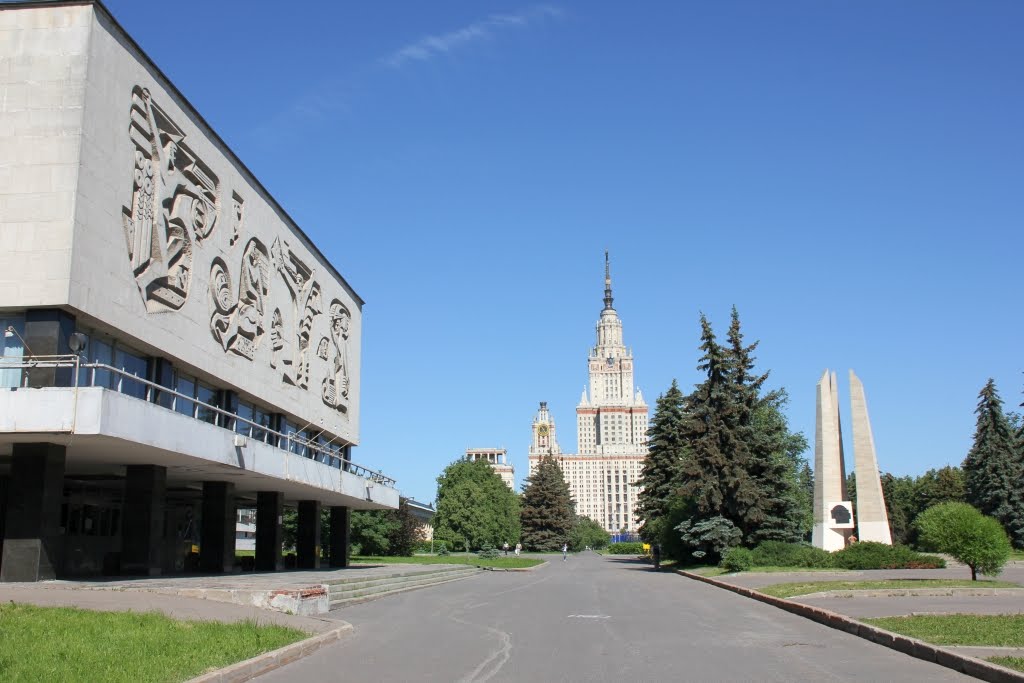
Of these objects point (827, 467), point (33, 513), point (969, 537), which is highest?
point (827, 467)

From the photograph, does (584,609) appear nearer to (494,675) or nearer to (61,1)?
(494,675)

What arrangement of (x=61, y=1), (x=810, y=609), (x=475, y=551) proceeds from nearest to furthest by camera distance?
(x=810, y=609)
(x=61, y=1)
(x=475, y=551)

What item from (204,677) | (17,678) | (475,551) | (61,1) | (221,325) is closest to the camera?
(17,678)

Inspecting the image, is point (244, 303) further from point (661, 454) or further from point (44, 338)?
point (661, 454)

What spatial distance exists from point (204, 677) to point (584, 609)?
1296cm

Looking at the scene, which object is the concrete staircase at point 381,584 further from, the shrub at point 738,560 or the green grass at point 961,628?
the green grass at point 961,628

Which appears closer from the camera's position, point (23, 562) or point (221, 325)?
point (23, 562)

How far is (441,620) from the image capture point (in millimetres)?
17656

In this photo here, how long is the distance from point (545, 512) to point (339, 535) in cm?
6032

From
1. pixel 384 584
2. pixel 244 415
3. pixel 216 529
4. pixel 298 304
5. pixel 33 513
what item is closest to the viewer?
pixel 33 513

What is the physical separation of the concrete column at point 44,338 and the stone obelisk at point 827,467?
37740mm

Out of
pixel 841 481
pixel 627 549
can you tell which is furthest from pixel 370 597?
pixel 627 549

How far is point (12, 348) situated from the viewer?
19.5 metres

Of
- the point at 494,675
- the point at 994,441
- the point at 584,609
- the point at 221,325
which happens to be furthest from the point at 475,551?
the point at 494,675
